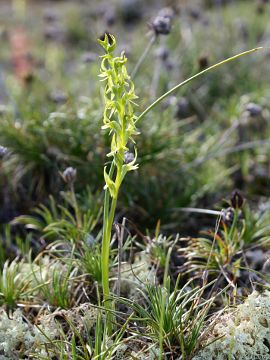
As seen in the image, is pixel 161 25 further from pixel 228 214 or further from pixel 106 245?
pixel 106 245

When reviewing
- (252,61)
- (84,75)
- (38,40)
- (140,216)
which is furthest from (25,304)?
(38,40)

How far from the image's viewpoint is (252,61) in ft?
16.3

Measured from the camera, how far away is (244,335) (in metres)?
1.65

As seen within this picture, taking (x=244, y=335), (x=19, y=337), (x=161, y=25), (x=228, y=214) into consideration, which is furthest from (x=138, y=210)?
(x=244, y=335)

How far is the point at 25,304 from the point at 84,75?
3.08 m

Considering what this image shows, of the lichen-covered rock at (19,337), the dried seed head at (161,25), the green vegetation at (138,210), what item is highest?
the dried seed head at (161,25)

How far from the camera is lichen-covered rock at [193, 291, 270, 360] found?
5.40 feet

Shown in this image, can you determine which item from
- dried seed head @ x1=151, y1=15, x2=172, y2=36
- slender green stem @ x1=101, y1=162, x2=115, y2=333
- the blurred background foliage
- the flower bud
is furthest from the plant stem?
dried seed head @ x1=151, y1=15, x2=172, y2=36

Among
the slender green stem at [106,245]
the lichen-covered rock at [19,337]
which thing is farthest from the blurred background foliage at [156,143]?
the slender green stem at [106,245]

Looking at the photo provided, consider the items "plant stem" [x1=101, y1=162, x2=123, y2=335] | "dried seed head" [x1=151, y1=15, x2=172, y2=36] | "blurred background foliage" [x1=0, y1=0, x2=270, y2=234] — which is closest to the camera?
"plant stem" [x1=101, y1=162, x2=123, y2=335]

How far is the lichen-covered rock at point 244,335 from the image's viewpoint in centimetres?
164

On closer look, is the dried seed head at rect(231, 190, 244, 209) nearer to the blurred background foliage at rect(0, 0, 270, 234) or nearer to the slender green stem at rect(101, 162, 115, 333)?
the blurred background foliage at rect(0, 0, 270, 234)

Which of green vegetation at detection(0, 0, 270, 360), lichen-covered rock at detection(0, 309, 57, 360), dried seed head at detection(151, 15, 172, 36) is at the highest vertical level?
dried seed head at detection(151, 15, 172, 36)

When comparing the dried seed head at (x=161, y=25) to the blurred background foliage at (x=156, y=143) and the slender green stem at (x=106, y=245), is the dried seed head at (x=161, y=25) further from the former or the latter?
the slender green stem at (x=106, y=245)
